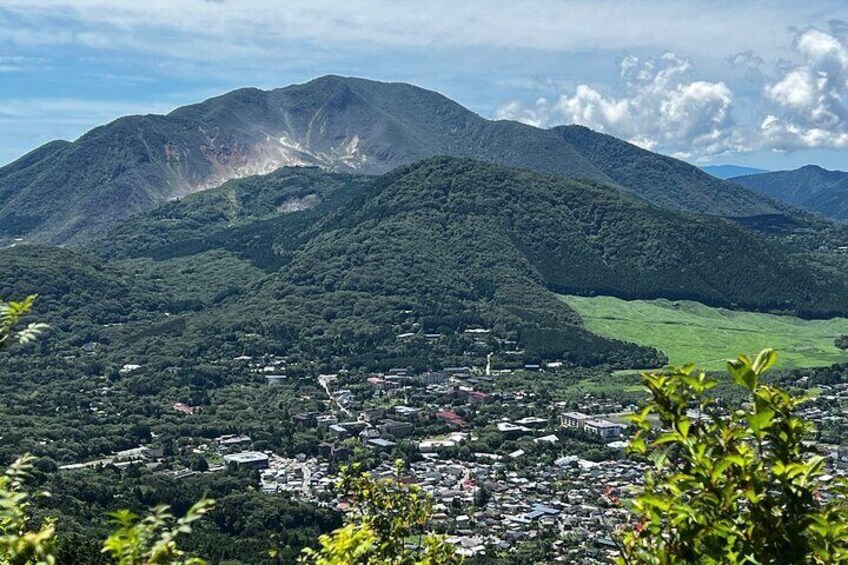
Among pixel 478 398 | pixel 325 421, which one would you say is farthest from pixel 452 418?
pixel 325 421

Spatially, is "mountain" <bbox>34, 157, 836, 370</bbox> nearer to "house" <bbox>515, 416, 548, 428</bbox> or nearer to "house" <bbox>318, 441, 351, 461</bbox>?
"house" <bbox>515, 416, 548, 428</bbox>

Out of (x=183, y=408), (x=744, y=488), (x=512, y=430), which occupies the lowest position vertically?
(x=183, y=408)

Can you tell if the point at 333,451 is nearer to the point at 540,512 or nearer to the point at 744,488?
the point at 540,512

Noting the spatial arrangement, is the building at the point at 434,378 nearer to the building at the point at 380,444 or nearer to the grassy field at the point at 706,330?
the grassy field at the point at 706,330

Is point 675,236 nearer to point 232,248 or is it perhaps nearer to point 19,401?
point 232,248

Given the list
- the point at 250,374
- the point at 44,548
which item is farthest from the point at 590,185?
the point at 44,548

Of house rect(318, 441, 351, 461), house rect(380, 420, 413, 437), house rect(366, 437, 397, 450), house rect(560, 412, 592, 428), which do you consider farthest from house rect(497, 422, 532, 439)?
house rect(318, 441, 351, 461)
